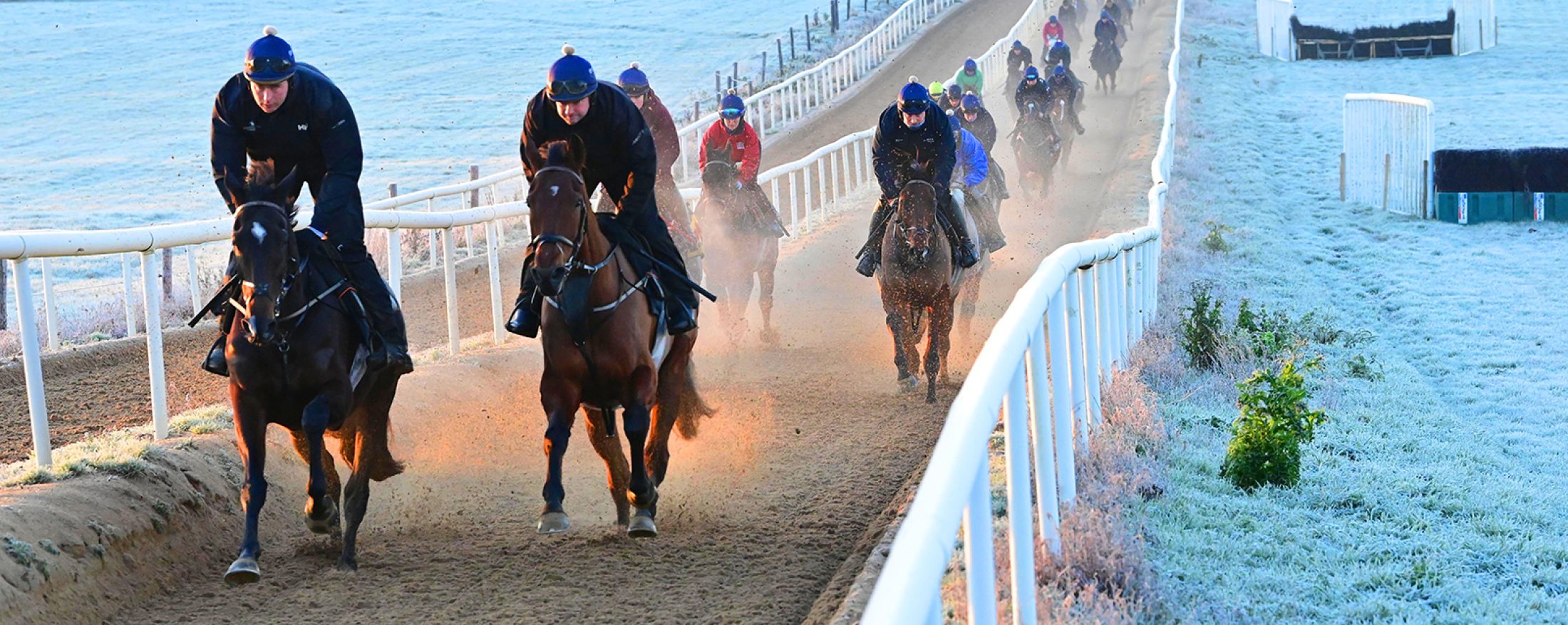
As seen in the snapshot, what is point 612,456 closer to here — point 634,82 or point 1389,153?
point 634,82

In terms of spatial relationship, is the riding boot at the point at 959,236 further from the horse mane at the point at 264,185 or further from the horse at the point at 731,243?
the horse mane at the point at 264,185

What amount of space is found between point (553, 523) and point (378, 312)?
1316 millimetres

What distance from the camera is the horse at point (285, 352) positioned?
19.6 ft

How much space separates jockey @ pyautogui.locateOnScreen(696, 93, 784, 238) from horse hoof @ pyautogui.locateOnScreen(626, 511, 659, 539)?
6.66 metres

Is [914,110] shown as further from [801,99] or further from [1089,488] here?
[801,99]

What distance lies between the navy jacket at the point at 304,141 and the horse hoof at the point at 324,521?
4.06 ft

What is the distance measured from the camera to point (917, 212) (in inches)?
421

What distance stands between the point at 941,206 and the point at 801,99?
75.6 feet

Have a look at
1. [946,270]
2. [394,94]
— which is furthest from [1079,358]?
[394,94]

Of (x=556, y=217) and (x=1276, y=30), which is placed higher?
(x=1276, y=30)

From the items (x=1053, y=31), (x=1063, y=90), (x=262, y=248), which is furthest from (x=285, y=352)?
(x=1053, y=31)

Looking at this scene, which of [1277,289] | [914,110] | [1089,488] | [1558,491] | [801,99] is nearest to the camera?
[1089,488]

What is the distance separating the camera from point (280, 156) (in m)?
6.66

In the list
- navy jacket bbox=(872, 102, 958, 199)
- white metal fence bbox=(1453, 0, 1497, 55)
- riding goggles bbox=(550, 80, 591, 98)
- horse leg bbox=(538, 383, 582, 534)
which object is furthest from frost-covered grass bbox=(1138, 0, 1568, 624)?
white metal fence bbox=(1453, 0, 1497, 55)
